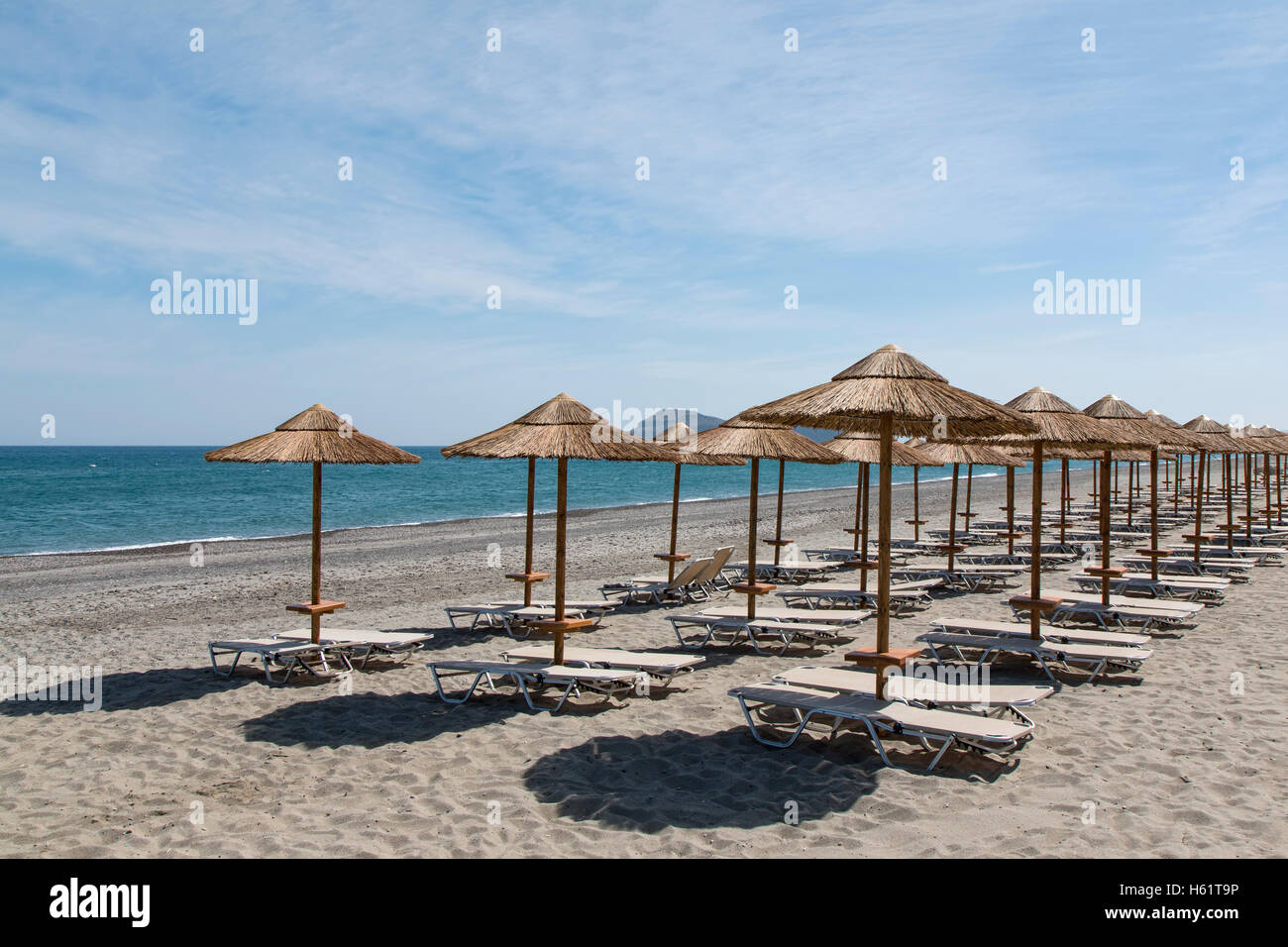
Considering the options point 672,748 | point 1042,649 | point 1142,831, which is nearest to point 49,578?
point 672,748

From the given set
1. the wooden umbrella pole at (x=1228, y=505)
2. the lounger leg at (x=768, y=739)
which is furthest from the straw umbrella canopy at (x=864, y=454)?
the wooden umbrella pole at (x=1228, y=505)

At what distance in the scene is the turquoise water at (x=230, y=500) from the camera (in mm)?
30047

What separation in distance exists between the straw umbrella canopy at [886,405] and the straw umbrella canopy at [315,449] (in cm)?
345

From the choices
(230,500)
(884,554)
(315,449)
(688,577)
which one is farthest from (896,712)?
(230,500)

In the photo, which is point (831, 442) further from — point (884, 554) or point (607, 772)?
point (607, 772)

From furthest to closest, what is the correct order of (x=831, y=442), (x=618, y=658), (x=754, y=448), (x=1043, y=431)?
(x=831, y=442) < (x=754, y=448) < (x=1043, y=431) < (x=618, y=658)

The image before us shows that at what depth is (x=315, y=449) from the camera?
751cm

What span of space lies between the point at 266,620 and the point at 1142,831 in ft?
34.4

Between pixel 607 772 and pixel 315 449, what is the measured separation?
3.97 metres

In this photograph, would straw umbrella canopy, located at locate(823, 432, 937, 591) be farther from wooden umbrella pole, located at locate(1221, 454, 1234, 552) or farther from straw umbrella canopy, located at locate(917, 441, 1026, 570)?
wooden umbrella pole, located at locate(1221, 454, 1234, 552)

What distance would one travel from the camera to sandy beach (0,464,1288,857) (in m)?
4.34

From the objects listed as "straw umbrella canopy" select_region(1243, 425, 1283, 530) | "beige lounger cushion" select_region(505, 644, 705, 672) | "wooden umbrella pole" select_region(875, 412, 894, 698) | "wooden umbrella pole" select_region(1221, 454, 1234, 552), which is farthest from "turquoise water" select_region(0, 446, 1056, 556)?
"straw umbrella canopy" select_region(1243, 425, 1283, 530)

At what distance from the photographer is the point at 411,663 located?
837 centimetres

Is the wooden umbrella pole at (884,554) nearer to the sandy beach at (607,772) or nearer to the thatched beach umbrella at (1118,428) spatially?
the sandy beach at (607,772)
